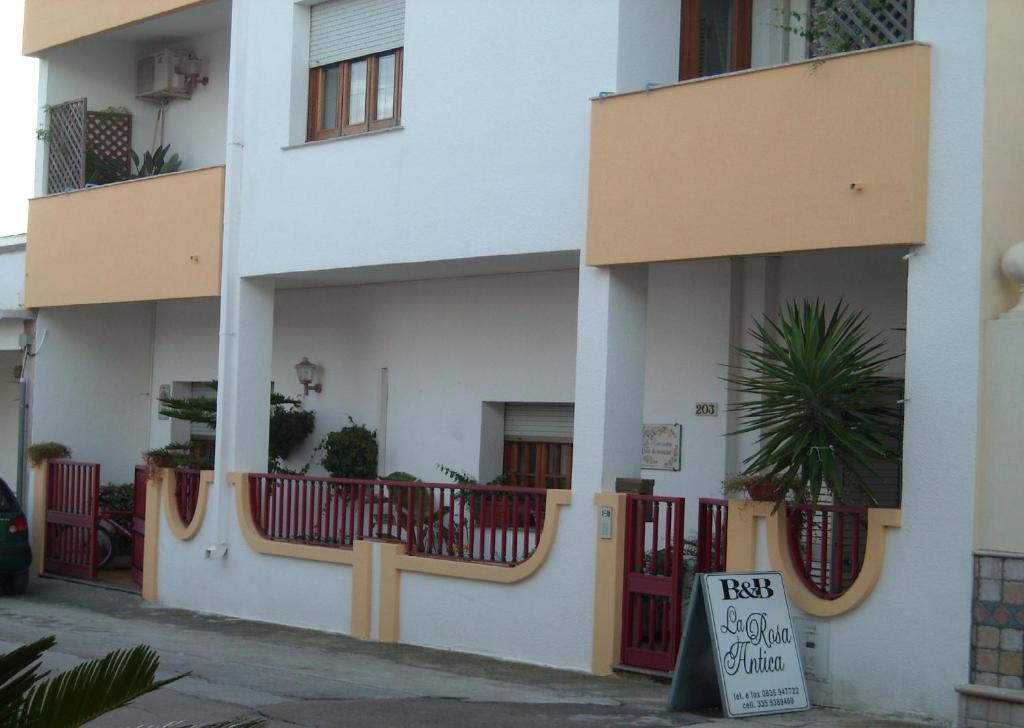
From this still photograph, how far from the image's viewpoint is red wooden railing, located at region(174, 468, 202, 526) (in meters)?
15.8

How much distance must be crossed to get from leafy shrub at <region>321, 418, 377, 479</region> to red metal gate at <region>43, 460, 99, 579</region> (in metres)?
3.42

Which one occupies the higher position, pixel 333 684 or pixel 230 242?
pixel 230 242

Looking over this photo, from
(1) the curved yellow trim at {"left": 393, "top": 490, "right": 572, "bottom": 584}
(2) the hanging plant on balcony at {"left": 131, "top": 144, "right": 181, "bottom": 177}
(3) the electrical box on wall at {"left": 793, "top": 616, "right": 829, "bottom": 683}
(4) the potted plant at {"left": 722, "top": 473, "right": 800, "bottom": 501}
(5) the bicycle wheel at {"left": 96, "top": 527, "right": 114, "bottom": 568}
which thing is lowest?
(5) the bicycle wheel at {"left": 96, "top": 527, "right": 114, "bottom": 568}

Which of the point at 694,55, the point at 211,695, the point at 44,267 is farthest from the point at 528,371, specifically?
the point at 44,267

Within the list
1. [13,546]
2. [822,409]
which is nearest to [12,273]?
[13,546]

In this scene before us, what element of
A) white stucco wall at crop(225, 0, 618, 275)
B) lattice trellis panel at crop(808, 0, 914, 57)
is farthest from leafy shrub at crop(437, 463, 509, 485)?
lattice trellis panel at crop(808, 0, 914, 57)

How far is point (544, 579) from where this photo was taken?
1187 centimetres

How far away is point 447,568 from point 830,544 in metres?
3.69

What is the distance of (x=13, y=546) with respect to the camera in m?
16.3

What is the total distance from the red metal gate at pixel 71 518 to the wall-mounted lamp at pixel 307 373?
2.86m

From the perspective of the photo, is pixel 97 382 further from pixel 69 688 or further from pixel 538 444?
pixel 69 688

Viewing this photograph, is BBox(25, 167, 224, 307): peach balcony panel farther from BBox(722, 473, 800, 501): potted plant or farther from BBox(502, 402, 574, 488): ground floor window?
BBox(722, 473, 800, 501): potted plant

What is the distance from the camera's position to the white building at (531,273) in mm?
9484

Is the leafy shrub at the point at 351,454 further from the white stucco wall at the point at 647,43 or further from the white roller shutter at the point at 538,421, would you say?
the white stucco wall at the point at 647,43
